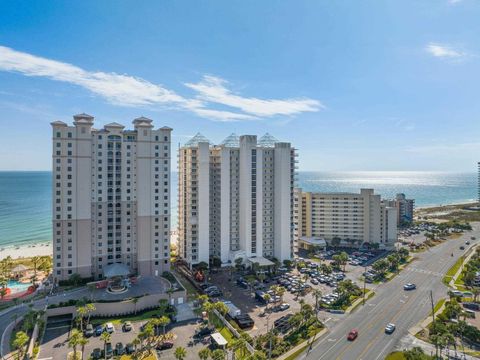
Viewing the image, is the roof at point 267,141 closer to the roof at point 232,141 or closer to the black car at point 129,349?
the roof at point 232,141

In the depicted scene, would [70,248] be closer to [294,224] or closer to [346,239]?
[294,224]

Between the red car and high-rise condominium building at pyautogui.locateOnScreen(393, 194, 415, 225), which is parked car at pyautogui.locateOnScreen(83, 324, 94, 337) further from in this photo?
high-rise condominium building at pyautogui.locateOnScreen(393, 194, 415, 225)

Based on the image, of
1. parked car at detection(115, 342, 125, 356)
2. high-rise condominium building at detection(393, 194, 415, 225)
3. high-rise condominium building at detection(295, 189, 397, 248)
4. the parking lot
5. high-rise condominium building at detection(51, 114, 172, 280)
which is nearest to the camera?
parked car at detection(115, 342, 125, 356)

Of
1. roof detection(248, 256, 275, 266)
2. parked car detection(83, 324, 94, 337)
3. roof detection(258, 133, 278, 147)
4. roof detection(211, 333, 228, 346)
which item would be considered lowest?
parked car detection(83, 324, 94, 337)

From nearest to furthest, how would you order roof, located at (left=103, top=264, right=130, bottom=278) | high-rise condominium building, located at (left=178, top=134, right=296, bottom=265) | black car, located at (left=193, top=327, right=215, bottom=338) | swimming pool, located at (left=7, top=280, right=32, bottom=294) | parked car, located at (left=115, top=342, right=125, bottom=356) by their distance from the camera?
parked car, located at (left=115, top=342, right=125, bottom=356), black car, located at (left=193, top=327, right=215, bottom=338), roof, located at (left=103, top=264, right=130, bottom=278), swimming pool, located at (left=7, top=280, right=32, bottom=294), high-rise condominium building, located at (left=178, top=134, right=296, bottom=265)

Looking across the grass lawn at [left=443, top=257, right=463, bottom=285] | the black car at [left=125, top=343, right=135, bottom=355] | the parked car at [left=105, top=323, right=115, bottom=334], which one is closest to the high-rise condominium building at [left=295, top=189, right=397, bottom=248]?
the grass lawn at [left=443, top=257, right=463, bottom=285]

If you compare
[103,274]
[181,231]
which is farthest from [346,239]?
[103,274]

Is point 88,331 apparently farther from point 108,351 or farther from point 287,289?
point 287,289
